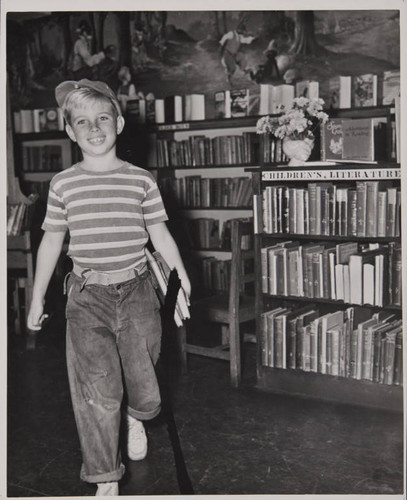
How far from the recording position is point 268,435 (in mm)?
3293

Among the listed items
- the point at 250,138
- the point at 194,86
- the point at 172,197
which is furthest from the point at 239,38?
the point at 172,197

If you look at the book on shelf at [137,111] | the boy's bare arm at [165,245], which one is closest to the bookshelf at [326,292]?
the boy's bare arm at [165,245]

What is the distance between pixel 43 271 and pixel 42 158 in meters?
5.22

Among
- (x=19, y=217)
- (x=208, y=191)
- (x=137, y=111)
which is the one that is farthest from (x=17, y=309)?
(x=137, y=111)

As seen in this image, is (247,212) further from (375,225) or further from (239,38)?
(375,225)

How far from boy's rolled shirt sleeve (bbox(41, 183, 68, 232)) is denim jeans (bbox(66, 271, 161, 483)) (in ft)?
0.72

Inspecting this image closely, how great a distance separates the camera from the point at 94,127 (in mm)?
2475

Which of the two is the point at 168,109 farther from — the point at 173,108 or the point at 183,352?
the point at 183,352

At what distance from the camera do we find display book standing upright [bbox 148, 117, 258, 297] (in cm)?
603

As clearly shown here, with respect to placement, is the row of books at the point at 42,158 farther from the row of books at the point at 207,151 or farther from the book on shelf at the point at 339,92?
the book on shelf at the point at 339,92

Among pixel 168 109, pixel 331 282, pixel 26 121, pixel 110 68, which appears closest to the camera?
pixel 331 282

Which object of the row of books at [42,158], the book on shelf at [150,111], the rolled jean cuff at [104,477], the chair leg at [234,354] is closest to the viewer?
the rolled jean cuff at [104,477]

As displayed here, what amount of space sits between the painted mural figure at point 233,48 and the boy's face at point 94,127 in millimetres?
3971

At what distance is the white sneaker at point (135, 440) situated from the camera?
2.96 m
